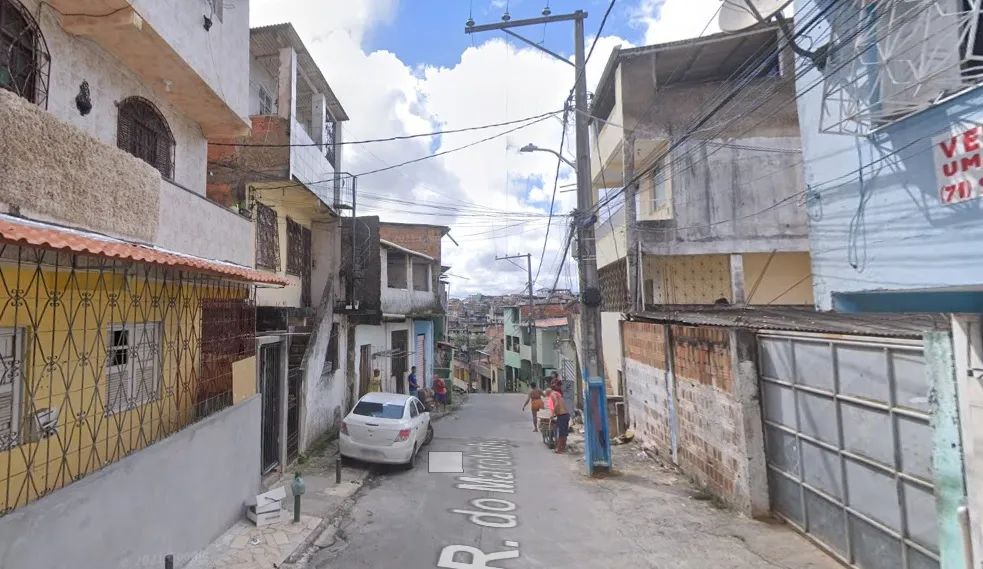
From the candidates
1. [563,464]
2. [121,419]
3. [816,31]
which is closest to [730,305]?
[563,464]

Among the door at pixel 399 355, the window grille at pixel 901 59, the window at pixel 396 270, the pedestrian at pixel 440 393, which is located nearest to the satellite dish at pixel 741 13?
the window grille at pixel 901 59

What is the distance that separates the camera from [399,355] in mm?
18031

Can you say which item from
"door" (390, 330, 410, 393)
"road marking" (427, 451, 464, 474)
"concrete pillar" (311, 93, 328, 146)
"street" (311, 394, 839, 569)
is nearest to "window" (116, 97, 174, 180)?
"concrete pillar" (311, 93, 328, 146)

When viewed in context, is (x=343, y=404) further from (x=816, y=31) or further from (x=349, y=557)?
(x=816, y=31)

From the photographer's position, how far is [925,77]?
15.8 feet

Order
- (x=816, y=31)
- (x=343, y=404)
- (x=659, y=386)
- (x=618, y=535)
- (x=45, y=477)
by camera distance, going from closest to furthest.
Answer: (x=45, y=477) < (x=618, y=535) < (x=816, y=31) < (x=659, y=386) < (x=343, y=404)

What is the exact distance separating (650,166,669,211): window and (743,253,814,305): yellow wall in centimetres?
285

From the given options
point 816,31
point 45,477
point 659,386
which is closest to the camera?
point 45,477

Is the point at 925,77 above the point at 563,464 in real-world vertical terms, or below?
above

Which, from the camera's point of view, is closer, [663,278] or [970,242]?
[970,242]

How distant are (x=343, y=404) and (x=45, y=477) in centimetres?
906

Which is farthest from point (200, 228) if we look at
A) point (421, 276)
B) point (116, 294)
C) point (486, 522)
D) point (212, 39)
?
point (421, 276)

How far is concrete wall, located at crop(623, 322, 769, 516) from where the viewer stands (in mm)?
6621

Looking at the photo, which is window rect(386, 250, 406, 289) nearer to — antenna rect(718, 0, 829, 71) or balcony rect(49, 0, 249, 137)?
balcony rect(49, 0, 249, 137)
